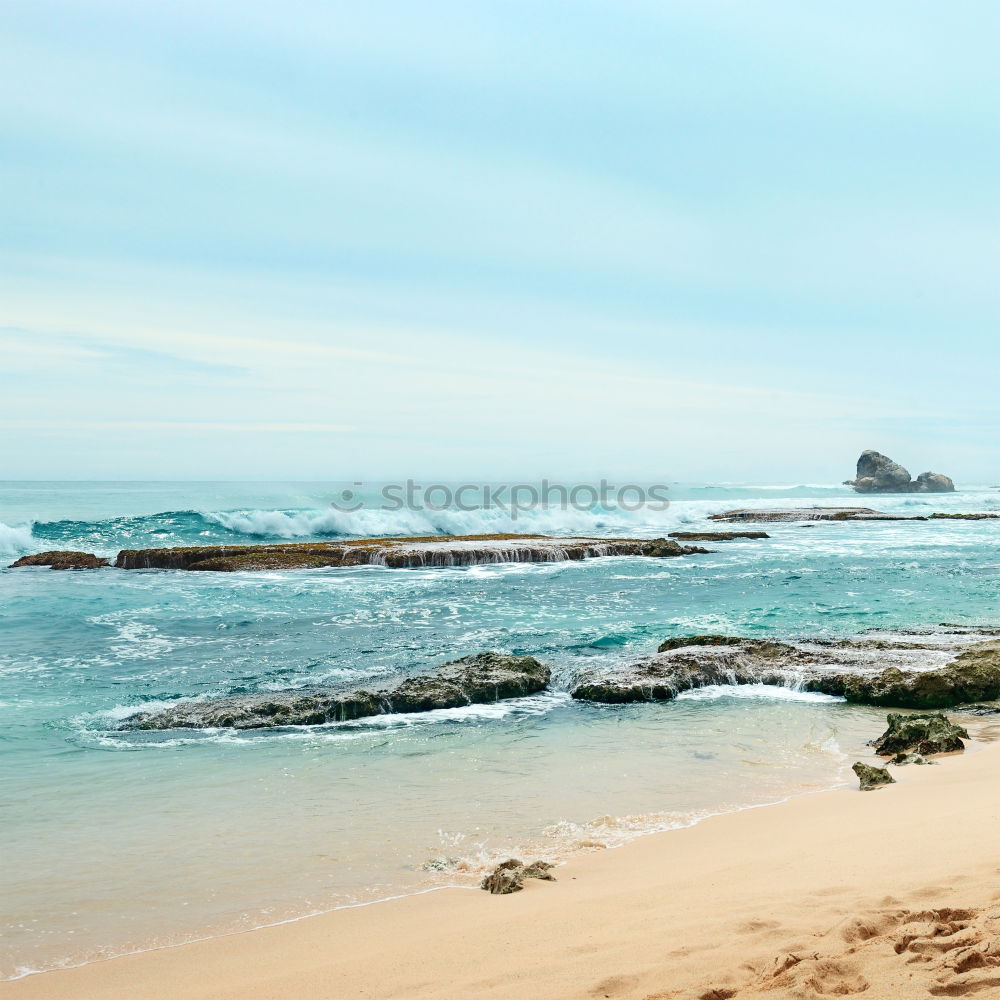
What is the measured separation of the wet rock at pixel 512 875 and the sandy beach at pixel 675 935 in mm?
82

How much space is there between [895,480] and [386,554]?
10366 cm

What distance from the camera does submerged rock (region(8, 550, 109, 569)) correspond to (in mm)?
27875

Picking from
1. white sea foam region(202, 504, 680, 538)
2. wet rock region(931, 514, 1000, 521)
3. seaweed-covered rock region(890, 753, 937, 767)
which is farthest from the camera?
wet rock region(931, 514, 1000, 521)

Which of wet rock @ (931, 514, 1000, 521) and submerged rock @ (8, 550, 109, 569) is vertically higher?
wet rock @ (931, 514, 1000, 521)

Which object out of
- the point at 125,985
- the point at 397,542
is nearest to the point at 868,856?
the point at 125,985

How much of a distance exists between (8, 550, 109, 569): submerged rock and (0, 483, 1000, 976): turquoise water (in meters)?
5.56

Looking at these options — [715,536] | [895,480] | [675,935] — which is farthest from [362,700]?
[895,480]

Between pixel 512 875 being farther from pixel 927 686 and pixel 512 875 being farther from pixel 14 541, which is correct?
pixel 14 541

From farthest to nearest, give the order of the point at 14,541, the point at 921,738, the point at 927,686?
the point at 14,541 < the point at 927,686 < the point at 921,738

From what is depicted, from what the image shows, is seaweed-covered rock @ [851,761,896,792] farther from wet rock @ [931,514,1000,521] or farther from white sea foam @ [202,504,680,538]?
wet rock @ [931,514,1000,521]

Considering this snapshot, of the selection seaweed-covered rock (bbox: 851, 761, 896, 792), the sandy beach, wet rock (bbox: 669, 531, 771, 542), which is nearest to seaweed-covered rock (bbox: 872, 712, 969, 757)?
seaweed-covered rock (bbox: 851, 761, 896, 792)

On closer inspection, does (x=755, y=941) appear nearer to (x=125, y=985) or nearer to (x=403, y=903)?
(x=403, y=903)

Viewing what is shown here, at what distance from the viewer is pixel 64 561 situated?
92.5 ft

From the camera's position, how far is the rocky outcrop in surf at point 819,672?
10.4 meters
